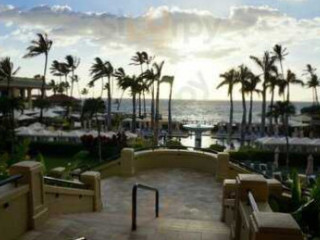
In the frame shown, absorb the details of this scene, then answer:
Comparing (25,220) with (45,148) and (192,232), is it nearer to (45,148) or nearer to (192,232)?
(192,232)

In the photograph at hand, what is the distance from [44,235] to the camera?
7168 mm

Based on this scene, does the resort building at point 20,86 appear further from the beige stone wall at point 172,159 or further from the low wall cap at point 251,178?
the low wall cap at point 251,178

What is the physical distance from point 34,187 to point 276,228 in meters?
4.98

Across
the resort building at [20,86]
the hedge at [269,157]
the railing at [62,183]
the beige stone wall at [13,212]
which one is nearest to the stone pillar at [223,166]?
the railing at [62,183]

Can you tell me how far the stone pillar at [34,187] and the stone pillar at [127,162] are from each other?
399 inches

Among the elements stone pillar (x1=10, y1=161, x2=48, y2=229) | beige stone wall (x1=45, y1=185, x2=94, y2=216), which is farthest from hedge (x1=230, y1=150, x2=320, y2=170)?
stone pillar (x1=10, y1=161, x2=48, y2=229)

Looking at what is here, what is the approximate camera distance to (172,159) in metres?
19.8

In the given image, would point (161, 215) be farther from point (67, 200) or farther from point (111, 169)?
point (111, 169)

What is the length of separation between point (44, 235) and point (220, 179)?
11.1 m

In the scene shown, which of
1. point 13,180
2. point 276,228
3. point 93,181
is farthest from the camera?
point 93,181

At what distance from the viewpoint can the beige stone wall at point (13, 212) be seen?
6551mm

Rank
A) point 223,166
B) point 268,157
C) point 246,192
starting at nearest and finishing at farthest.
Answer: point 246,192
point 223,166
point 268,157

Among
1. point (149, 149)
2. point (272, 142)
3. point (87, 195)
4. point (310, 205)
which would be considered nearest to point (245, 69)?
point (272, 142)

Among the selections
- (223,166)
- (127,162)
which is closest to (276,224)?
(223,166)
